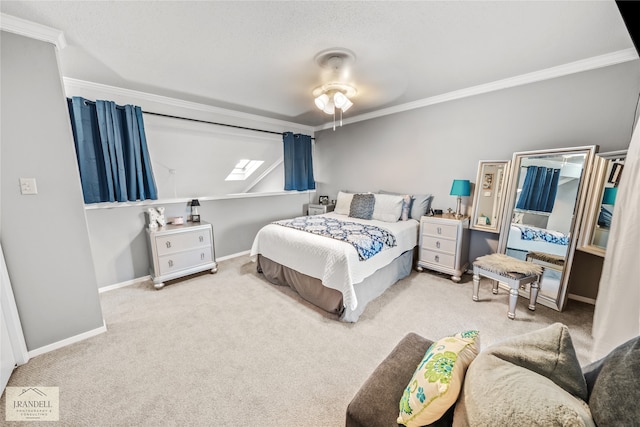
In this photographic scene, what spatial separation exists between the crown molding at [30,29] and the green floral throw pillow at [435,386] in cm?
297

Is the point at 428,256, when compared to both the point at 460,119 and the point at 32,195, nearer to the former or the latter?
the point at 460,119

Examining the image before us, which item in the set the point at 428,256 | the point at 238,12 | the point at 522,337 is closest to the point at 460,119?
the point at 428,256

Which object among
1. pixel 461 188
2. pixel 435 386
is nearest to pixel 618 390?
pixel 435 386

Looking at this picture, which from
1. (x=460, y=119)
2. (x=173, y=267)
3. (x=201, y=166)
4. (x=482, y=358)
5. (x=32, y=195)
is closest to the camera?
(x=482, y=358)

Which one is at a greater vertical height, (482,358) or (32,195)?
(32,195)

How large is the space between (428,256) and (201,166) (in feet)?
11.4

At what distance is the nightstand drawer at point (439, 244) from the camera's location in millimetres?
2880

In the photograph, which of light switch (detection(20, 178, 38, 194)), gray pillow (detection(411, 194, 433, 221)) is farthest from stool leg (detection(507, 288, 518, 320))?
light switch (detection(20, 178, 38, 194))

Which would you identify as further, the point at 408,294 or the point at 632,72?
the point at 408,294

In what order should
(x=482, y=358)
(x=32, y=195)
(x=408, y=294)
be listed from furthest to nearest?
(x=408, y=294)
(x=32, y=195)
(x=482, y=358)

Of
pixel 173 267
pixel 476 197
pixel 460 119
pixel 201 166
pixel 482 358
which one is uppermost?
pixel 460 119

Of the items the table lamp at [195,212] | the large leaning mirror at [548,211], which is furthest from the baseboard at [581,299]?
the table lamp at [195,212]

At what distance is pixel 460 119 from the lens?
120 inches

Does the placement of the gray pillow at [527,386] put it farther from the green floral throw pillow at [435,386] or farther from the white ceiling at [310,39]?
the white ceiling at [310,39]
